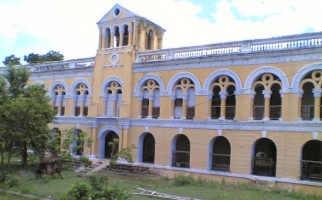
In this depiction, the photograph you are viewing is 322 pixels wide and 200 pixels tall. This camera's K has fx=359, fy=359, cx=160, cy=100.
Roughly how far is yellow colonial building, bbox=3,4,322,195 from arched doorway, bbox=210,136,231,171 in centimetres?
6

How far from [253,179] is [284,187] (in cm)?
158

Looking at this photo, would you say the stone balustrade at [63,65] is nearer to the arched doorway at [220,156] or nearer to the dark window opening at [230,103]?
the dark window opening at [230,103]

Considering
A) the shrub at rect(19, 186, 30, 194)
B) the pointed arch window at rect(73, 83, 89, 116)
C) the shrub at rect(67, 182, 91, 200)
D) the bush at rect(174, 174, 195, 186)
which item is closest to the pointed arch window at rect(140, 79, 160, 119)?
the pointed arch window at rect(73, 83, 89, 116)

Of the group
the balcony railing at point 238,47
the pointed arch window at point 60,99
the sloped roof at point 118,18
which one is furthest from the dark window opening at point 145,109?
the pointed arch window at point 60,99

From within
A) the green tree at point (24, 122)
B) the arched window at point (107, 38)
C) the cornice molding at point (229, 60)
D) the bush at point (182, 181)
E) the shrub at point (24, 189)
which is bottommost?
the shrub at point (24, 189)

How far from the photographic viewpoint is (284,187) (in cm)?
1762

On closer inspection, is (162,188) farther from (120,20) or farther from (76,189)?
(120,20)

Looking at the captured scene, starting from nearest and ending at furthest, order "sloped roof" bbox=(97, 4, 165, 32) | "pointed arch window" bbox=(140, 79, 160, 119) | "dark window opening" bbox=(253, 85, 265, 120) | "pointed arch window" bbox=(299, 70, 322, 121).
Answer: "pointed arch window" bbox=(299, 70, 322, 121) < "dark window opening" bbox=(253, 85, 265, 120) < "pointed arch window" bbox=(140, 79, 160, 119) < "sloped roof" bbox=(97, 4, 165, 32)

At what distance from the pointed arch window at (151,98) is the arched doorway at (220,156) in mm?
4177

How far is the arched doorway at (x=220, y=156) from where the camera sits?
2100 cm

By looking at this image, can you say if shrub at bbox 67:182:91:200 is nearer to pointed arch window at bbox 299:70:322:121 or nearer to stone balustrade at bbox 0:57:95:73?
pointed arch window at bbox 299:70:322:121

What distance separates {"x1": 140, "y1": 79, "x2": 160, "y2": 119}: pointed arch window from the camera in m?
22.8

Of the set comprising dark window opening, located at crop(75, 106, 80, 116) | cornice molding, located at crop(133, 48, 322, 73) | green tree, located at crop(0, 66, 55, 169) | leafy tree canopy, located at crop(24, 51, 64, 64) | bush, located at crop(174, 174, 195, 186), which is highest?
leafy tree canopy, located at crop(24, 51, 64, 64)

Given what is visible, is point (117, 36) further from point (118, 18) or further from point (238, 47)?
point (238, 47)
